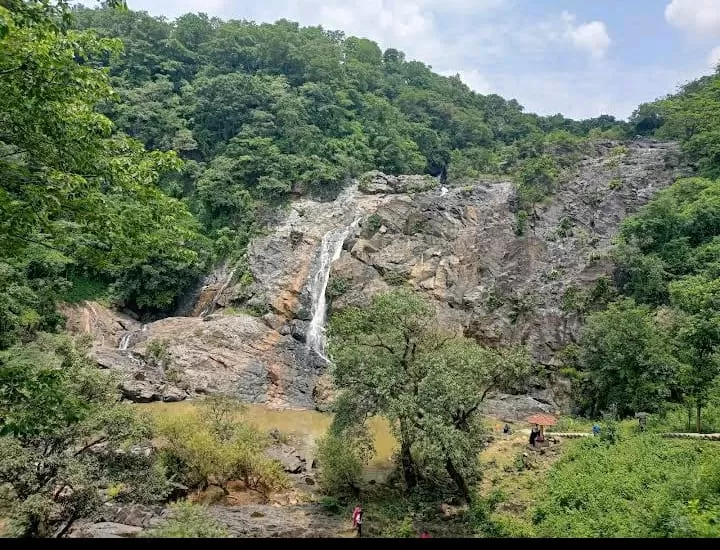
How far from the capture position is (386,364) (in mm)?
15164

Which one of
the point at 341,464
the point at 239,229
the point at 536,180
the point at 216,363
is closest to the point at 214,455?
the point at 341,464

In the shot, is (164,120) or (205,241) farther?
(164,120)

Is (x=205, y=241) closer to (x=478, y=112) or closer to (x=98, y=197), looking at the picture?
(x=98, y=197)

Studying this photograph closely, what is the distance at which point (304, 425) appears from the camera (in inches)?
942

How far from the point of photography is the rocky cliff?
2784 centimetres

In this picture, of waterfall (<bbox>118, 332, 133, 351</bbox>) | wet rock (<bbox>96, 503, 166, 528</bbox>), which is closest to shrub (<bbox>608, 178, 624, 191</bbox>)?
waterfall (<bbox>118, 332, 133, 351</bbox>)

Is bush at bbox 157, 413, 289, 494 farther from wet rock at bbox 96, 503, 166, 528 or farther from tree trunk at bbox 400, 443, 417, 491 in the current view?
tree trunk at bbox 400, 443, 417, 491

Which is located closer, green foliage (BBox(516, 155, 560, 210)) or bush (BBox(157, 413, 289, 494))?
bush (BBox(157, 413, 289, 494))

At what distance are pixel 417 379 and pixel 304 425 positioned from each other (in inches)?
426

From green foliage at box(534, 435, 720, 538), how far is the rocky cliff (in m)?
11.3

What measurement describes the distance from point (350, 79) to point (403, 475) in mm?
49699

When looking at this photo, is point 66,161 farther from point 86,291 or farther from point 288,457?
point 86,291

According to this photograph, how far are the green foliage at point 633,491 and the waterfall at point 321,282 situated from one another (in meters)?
18.5

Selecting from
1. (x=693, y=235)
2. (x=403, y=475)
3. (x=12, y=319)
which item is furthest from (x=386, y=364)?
(x=693, y=235)
